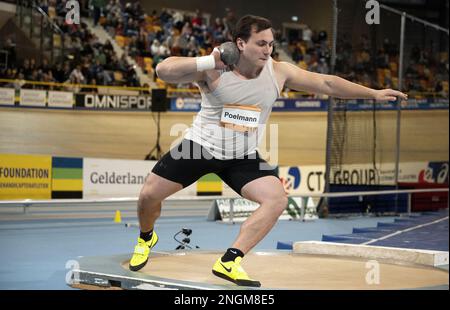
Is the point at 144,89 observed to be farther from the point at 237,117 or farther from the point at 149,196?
the point at 237,117

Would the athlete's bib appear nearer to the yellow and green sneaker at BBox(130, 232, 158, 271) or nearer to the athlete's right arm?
the athlete's right arm

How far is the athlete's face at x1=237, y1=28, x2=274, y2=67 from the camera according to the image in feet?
15.6

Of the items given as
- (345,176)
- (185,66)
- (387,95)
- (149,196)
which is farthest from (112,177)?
(185,66)

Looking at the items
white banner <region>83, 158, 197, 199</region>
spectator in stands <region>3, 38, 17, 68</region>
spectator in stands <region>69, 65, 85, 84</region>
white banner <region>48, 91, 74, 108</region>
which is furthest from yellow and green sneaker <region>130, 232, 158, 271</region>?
spectator in stands <region>69, 65, 85, 84</region>

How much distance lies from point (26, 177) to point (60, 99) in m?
5.27

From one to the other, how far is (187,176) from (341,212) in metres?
9.06

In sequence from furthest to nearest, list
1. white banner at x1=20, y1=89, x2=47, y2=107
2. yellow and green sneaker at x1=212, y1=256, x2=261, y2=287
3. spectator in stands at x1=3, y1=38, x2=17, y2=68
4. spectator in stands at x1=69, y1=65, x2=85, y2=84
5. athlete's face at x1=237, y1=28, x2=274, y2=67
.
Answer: spectator in stands at x1=69, y1=65, x2=85, y2=84 < white banner at x1=20, y1=89, x2=47, y2=107 < spectator in stands at x1=3, y1=38, x2=17, y2=68 < athlete's face at x1=237, y1=28, x2=274, y2=67 < yellow and green sneaker at x1=212, y1=256, x2=261, y2=287

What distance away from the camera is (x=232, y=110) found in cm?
484

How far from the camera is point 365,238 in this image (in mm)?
8516

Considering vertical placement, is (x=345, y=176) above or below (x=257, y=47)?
below

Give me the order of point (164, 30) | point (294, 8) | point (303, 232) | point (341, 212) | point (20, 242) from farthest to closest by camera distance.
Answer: point (294, 8)
point (164, 30)
point (341, 212)
point (303, 232)
point (20, 242)

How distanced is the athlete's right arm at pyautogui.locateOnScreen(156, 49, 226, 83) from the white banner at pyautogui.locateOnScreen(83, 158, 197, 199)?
28.3 ft

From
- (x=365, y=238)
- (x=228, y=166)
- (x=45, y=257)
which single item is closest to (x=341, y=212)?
(x=365, y=238)

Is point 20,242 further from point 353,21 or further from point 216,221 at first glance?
point 353,21
